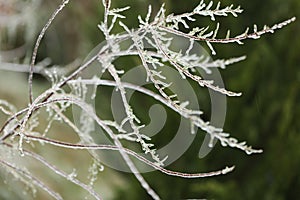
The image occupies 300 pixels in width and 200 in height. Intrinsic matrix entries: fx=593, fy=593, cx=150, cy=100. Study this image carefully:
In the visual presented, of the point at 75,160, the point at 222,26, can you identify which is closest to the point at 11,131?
the point at 222,26

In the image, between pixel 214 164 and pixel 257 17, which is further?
pixel 257 17

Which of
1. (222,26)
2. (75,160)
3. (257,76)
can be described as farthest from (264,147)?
(75,160)

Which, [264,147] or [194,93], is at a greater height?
[194,93]

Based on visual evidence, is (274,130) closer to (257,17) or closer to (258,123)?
(258,123)

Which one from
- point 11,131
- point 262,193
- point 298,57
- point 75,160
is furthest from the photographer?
point 75,160

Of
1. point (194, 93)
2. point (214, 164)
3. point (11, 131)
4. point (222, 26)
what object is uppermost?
point (222, 26)

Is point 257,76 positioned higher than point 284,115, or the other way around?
point 257,76

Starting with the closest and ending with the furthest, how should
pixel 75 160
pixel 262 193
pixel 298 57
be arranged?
pixel 262 193 → pixel 298 57 → pixel 75 160

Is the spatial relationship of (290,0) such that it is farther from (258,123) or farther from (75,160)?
(75,160)

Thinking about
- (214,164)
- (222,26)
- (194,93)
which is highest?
(222,26)
